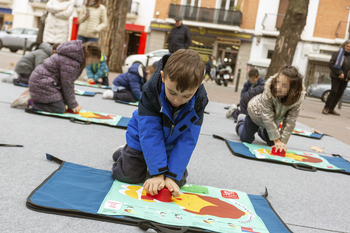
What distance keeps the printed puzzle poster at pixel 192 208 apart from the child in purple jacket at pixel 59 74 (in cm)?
223

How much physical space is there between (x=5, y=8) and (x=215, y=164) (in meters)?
30.2

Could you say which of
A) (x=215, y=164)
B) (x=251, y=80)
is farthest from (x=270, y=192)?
(x=251, y=80)

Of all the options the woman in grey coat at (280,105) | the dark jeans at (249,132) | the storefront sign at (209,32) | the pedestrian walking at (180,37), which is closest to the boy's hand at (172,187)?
the woman in grey coat at (280,105)

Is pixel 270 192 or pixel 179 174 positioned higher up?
pixel 179 174

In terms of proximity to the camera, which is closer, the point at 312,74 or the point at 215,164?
the point at 215,164

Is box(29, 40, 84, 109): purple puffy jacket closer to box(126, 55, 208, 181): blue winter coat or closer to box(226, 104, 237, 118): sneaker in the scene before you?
box(126, 55, 208, 181): blue winter coat

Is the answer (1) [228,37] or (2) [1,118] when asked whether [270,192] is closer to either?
(2) [1,118]

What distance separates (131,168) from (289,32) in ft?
26.9

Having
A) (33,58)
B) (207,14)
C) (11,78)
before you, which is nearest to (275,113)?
(33,58)

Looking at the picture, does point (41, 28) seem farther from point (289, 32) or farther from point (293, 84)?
point (293, 84)

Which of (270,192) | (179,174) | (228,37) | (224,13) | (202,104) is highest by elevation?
(224,13)

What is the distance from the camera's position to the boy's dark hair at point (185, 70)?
1.80 m

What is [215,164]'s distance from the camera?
10.3 feet

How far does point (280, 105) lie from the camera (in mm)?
3742
